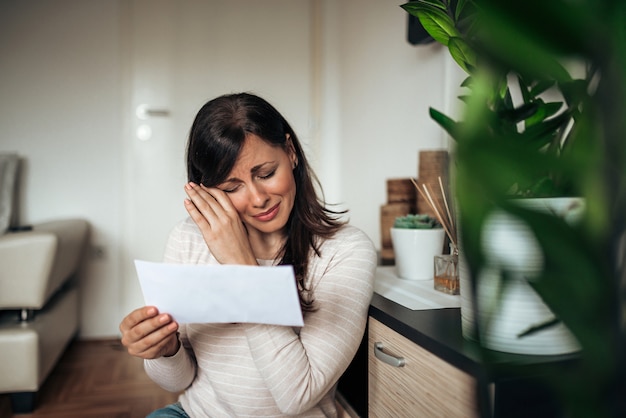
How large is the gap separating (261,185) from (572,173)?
2.74 feet

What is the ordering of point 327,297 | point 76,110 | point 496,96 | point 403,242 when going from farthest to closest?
point 76,110
point 403,242
point 327,297
point 496,96

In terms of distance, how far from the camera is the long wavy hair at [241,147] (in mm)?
1026

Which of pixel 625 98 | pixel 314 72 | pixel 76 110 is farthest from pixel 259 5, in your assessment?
pixel 625 98

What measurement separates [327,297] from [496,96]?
0.64 metres

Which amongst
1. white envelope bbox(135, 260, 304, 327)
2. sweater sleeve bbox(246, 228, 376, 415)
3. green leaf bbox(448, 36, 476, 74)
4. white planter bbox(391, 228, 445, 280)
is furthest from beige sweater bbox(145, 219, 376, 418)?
green leaf bbox(448, 36, 476, 74)

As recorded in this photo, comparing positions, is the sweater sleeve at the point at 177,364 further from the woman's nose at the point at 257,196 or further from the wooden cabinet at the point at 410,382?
the wooden cabinet at the point at 410,382

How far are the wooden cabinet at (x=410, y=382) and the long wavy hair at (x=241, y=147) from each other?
0.51ft

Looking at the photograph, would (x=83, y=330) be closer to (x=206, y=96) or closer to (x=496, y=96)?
(x=206, y=96)

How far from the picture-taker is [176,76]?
2936 mm

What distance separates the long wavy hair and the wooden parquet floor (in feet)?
4.04

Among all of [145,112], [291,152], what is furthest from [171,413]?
[145,112]

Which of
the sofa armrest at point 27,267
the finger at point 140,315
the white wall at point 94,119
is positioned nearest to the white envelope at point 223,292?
the finger at point 140,315

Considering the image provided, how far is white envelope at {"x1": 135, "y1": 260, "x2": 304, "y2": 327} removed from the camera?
0.68 m

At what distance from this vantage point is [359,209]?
2.63 m
